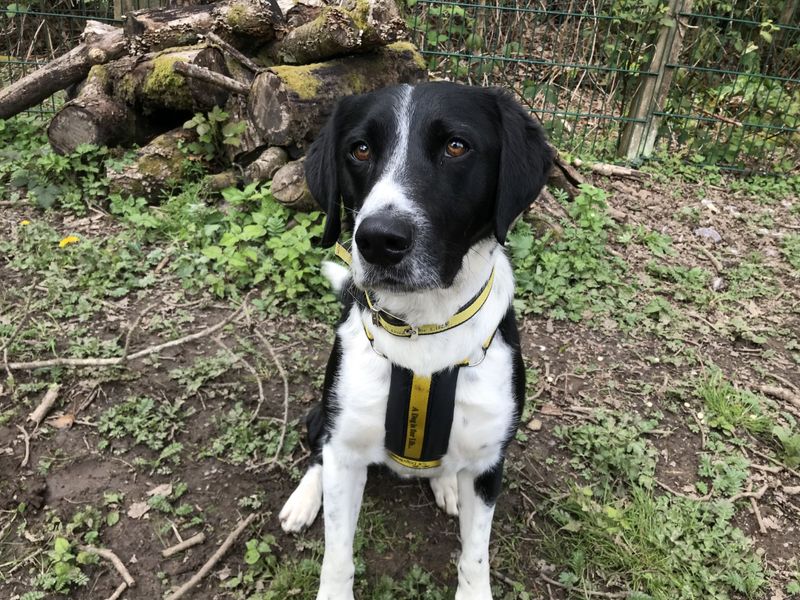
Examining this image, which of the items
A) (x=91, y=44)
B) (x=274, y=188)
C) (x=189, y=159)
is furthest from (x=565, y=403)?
(x=91, y=44)

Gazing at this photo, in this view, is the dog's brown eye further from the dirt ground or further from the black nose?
the dirt ground

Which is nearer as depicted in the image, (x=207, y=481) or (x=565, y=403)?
(x=207, y=481)

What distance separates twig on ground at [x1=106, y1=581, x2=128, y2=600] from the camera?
2.12 metres

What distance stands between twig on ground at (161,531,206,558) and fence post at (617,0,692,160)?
17.6 ft

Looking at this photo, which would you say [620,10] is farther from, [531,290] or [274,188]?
[274,188]

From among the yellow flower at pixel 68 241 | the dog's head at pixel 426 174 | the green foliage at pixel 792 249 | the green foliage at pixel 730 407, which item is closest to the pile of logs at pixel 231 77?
the yellow flower at pixel 68 241

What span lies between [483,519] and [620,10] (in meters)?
5.45

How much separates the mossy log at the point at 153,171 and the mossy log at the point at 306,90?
659 millimetres

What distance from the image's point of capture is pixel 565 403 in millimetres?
3123

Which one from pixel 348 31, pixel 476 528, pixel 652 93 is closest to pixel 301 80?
pixel 348 31

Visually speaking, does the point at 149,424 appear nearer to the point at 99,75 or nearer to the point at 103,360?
the point at 103,360

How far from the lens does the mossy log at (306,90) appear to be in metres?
3.83

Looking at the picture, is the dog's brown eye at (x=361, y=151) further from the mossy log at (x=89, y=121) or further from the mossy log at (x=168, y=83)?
the mossy log at (x=89, y=121)

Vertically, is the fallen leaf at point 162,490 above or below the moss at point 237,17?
below
